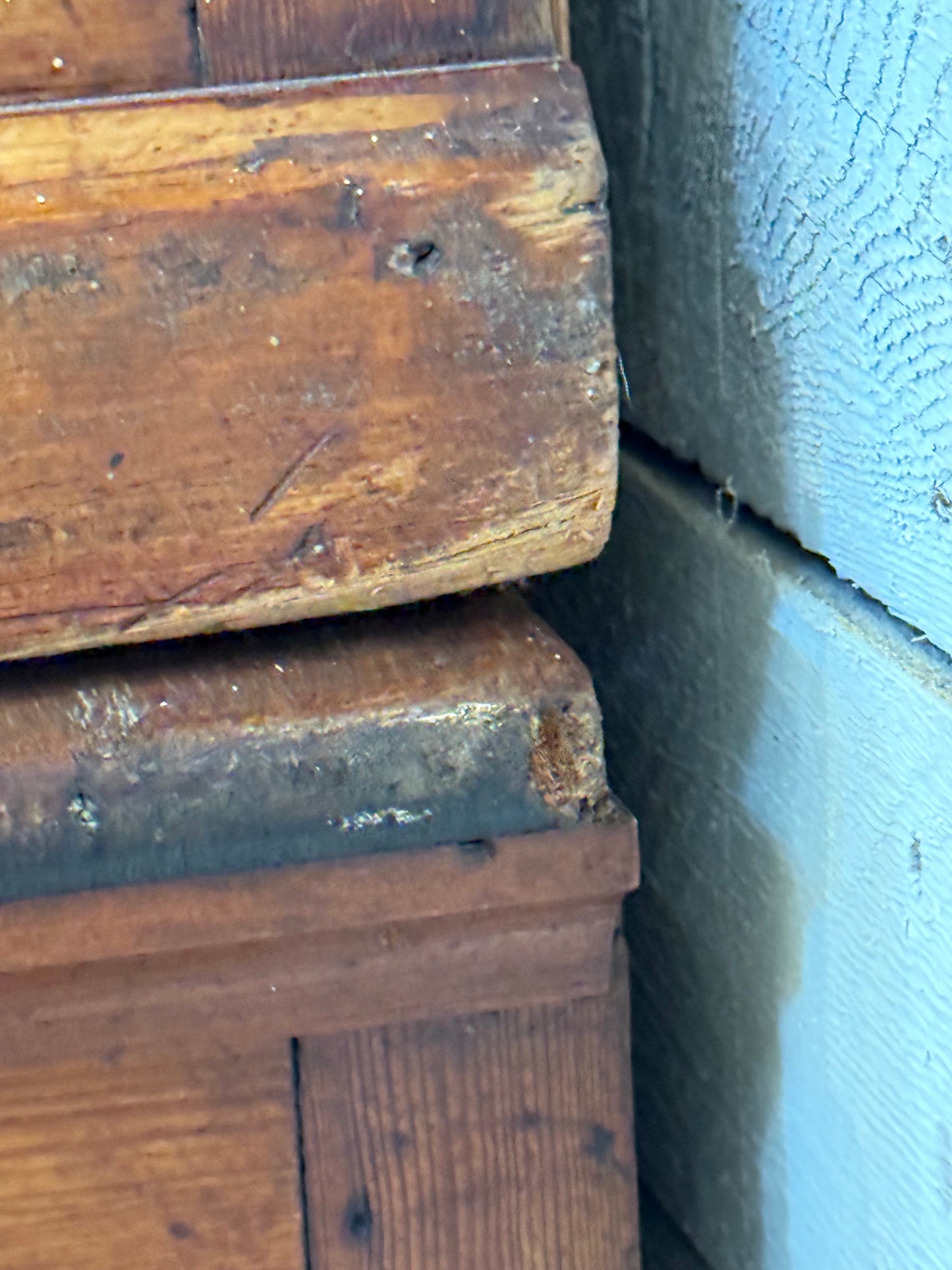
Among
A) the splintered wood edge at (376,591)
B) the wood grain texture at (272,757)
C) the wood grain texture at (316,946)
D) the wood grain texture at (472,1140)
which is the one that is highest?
the splintered wood edge at (376,591)

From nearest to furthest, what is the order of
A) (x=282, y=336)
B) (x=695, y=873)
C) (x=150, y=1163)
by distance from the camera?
(x=282, y=336), (x=150, y=1163), (x=695, y=873)

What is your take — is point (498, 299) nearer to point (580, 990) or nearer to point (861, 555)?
point (861, 555)

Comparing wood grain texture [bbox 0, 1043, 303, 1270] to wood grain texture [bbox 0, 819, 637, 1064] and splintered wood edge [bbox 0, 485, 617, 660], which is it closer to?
wood grain texture [bbox 0, 819, 637, 1064]

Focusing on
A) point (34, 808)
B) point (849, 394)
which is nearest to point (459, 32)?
point (849, 394)

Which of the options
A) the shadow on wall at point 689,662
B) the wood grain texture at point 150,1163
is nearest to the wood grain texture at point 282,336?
the shadow on wall at point 689,662

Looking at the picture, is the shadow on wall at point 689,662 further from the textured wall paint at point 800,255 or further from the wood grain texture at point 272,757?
the wood grain texture at point 272,757

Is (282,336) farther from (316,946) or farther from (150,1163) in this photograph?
(150,1163)

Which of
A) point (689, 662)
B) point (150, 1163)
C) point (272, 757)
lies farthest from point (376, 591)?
point (150, 1163)
